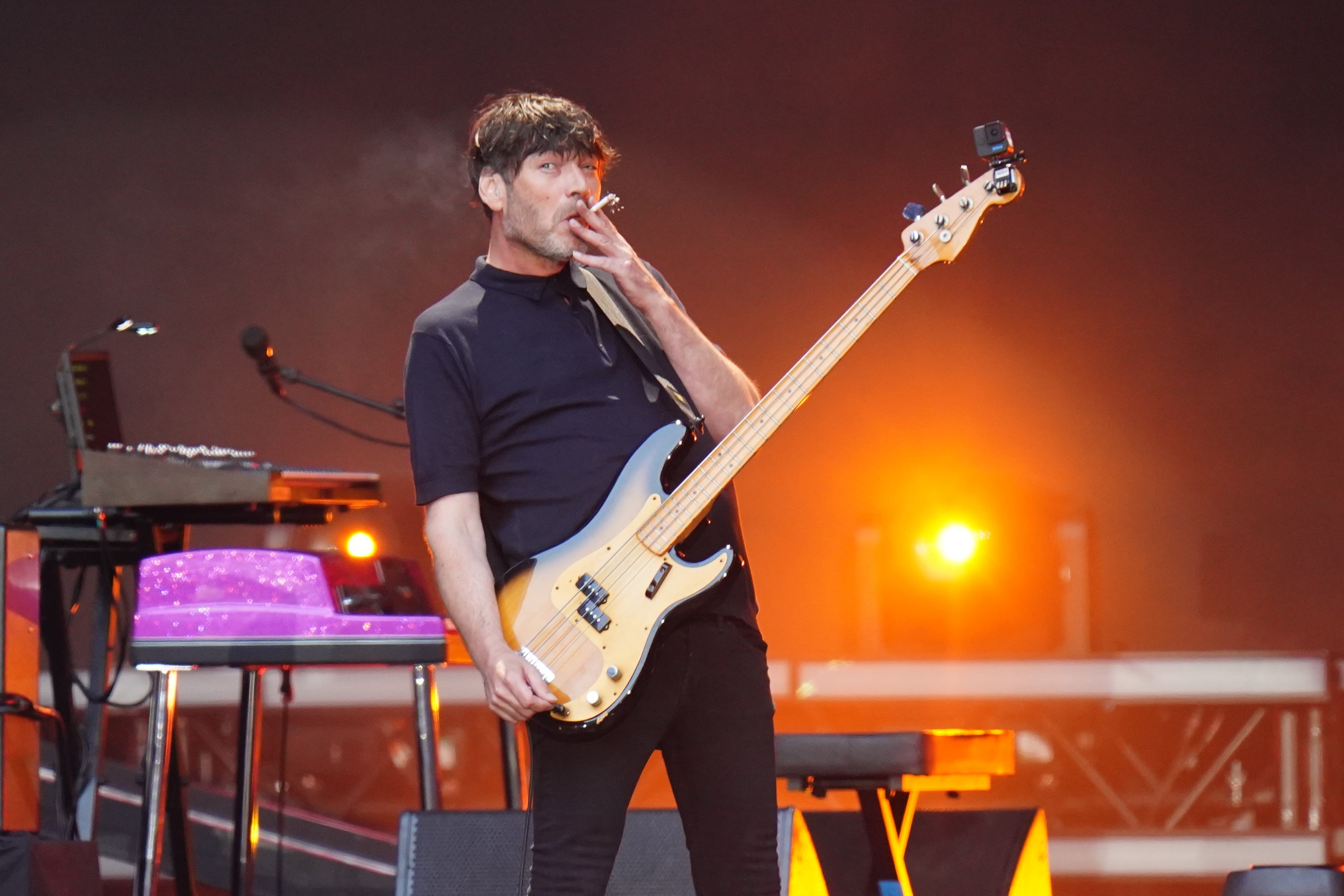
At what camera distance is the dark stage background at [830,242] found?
4.77 meters

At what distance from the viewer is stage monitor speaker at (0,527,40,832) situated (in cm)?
281

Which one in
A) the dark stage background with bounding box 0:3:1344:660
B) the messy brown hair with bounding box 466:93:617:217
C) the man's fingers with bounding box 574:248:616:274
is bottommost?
the man's fingers with bounding box 574:248:616:274

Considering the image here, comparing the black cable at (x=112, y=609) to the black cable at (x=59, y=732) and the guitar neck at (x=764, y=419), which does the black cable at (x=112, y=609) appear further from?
the guitar neck at (x=764, y=419)

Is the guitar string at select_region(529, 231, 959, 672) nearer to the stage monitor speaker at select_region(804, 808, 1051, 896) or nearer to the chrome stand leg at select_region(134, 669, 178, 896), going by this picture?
the stage monitor speaker at select_region(804, 808, 1051, 896)

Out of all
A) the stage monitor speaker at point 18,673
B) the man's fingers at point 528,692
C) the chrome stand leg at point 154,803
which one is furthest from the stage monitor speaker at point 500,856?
the stage monitor speaker at point 18,673

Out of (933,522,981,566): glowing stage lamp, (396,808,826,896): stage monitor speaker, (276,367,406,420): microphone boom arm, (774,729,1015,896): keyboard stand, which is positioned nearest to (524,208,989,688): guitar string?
(396,808,826,896): stage monitor speaker

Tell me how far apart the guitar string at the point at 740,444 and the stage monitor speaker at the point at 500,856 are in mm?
659

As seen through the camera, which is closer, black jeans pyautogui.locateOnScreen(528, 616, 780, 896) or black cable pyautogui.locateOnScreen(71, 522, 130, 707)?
black jeans pyautogui.locateOnScreen(528, 616, 780, 896)

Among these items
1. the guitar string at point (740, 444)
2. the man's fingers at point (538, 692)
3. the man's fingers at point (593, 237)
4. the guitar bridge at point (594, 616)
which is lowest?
the man's fingers at point (538, 692)

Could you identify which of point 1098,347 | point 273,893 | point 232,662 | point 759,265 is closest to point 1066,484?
point 1098,347

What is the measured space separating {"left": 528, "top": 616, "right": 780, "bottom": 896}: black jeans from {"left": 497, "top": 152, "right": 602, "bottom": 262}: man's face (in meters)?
0.51

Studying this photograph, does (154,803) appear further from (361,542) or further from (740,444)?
(361,542)

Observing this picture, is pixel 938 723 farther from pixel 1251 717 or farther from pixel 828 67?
pixel 828 67

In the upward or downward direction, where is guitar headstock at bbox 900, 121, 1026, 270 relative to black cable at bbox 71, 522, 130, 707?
upward
